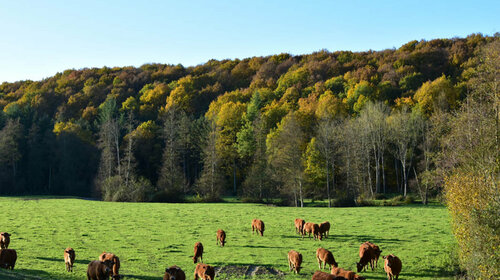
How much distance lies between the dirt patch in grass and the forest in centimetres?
897

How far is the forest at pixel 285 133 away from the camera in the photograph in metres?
22.5

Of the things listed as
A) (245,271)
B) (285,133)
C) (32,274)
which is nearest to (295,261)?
(245,271)

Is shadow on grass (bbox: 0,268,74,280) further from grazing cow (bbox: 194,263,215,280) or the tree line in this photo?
the tree line

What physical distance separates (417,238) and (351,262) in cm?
912

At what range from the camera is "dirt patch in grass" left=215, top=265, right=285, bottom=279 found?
19.0m

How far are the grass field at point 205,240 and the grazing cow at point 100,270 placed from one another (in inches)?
74.7

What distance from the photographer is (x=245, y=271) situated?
64.3 ft

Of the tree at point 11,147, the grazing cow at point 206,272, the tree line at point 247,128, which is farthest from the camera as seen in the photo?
the tree at point 11,147

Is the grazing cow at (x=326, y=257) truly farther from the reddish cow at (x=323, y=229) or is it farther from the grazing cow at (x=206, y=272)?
the reddish cow at (x=323, y=229)

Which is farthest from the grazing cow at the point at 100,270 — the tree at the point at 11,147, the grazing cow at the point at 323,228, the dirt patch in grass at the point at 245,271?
the tree at the point at 11,147

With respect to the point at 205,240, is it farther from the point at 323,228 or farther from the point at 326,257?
the point at 326,257

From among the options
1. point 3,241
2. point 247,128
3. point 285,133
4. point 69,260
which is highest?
point 247,128

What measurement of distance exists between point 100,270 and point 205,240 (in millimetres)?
11835

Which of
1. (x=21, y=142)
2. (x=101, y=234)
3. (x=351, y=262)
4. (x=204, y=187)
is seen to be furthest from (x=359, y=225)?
(x=21, y=142)
